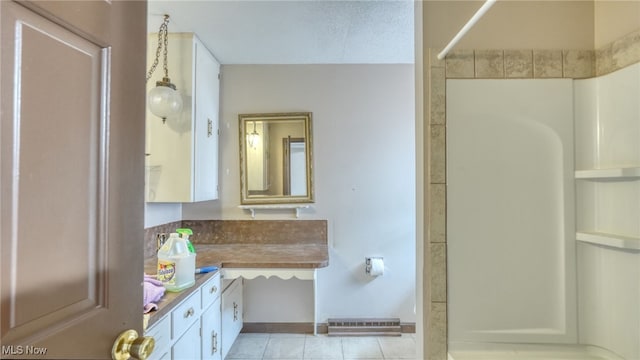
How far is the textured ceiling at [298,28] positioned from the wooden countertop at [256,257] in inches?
62.5

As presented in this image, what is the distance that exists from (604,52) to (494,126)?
498 millimetres

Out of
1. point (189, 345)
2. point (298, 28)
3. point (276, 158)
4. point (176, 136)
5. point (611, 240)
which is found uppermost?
point (298, 28)

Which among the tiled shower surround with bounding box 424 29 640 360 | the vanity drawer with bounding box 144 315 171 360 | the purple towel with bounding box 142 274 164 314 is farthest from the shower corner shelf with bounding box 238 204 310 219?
the tiled shower surround with bounding box 424 29 640 360

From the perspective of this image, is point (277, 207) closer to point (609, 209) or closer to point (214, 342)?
point (214, 342)

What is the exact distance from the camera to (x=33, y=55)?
538mm

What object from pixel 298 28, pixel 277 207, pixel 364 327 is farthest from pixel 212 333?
pixel 298 28

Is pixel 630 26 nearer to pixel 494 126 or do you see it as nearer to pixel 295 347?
pixel 494 126

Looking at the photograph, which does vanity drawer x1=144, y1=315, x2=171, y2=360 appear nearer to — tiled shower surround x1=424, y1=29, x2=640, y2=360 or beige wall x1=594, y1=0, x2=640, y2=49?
tiled shower surround x1=424, y1=29, x2=640, y2=360

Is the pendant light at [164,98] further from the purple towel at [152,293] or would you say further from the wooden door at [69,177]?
the wooden door at [69,177]

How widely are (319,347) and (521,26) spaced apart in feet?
8.11

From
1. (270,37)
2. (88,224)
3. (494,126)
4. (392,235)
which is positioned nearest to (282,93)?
(270,37)

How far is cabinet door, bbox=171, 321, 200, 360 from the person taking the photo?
1.53 meters

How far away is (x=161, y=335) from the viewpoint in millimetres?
1354

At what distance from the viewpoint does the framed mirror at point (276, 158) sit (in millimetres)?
2865
